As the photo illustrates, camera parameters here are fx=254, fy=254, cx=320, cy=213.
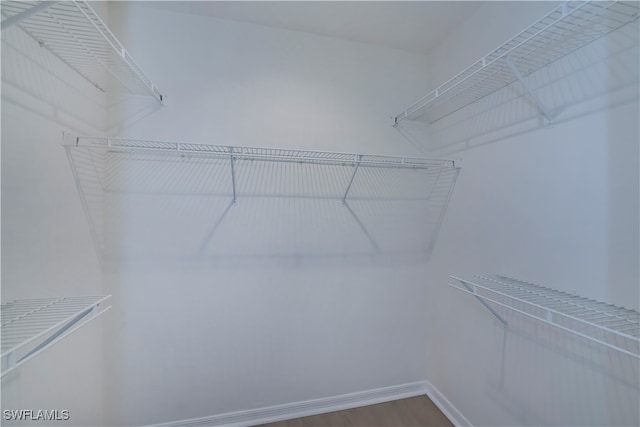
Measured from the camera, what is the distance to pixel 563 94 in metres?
1.09

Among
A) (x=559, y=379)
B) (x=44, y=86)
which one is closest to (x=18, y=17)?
(x=44, y=86)

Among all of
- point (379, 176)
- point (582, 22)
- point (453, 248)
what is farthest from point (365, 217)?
point (582, 22)

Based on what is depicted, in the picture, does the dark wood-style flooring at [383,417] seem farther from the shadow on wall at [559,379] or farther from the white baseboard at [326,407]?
the shadow on wall at [559,379]

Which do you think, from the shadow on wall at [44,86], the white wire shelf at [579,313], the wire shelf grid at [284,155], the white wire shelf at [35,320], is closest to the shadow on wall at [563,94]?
the wire shelf grid at [284,155]

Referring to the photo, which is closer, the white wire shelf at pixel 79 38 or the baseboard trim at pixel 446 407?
the white wire shelf at pixel 79 38

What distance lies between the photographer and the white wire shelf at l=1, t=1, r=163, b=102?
855 millimetres

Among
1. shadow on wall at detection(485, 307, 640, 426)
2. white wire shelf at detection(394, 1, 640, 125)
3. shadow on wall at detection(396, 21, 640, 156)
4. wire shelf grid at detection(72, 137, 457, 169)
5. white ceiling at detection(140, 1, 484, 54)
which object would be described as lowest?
shadow on wall at detection(485, 307, 640, 426)

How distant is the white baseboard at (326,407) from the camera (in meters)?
1.58

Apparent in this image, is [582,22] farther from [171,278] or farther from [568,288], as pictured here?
[171,278]

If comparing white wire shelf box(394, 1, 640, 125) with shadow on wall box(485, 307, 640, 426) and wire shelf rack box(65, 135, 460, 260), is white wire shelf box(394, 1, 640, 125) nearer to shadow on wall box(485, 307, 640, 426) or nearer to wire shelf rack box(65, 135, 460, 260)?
wire shelf rack box(65, 135, 460, 260)

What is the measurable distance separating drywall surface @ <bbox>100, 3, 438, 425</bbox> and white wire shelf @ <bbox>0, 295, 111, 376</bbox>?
0.55 m

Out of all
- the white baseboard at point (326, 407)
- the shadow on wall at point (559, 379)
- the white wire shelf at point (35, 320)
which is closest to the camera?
the white wire shelf at point (35, 320)

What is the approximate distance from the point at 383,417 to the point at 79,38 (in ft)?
8.56

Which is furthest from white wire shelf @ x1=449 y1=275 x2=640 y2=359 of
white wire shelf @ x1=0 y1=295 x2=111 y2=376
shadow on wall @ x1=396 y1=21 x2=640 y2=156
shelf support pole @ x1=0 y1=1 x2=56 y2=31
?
shelf support pole @ x1=0 y1=1 x2=56 y2=31
